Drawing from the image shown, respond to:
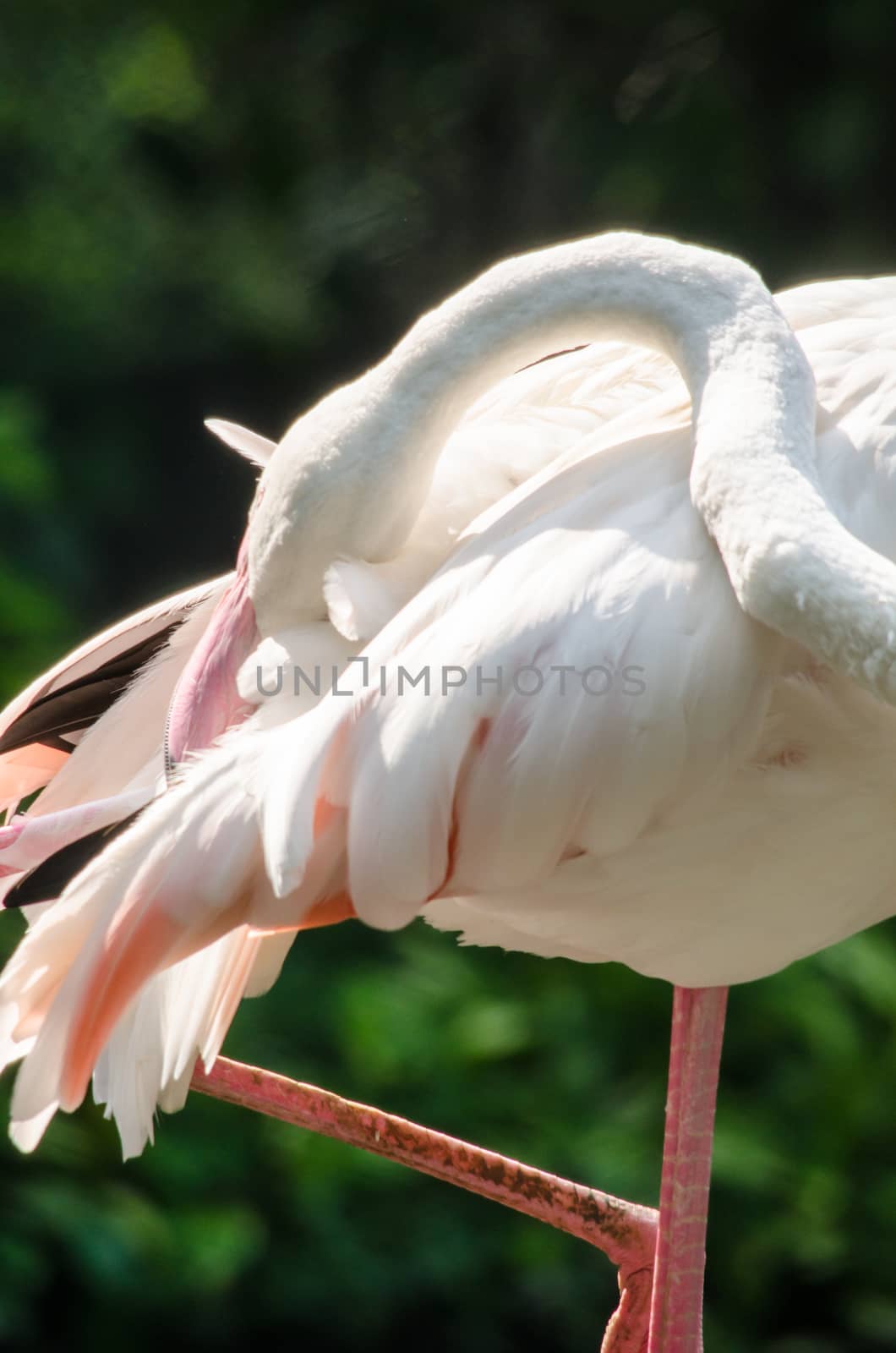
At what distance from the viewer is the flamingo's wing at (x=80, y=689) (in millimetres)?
1826

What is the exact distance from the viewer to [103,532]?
3.83 m

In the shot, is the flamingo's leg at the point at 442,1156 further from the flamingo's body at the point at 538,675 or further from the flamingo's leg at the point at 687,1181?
the flamingo's body at the point at 538,675

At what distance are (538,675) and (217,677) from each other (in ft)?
1.09

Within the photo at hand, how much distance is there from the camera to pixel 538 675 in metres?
1.30

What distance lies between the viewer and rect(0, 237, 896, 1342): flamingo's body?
1289 millimetres

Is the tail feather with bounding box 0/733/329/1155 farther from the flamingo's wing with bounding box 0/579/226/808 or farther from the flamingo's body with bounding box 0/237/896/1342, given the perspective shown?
the flamingo's wing with bounding box 0/579/226/808

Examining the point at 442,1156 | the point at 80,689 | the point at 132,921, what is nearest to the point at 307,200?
the point at 80,689

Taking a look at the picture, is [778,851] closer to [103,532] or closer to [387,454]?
[387,454]

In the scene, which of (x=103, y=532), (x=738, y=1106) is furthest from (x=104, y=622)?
(x=738, y=1106)

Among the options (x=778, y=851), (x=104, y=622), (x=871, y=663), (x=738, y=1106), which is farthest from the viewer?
(x=104, y=622)

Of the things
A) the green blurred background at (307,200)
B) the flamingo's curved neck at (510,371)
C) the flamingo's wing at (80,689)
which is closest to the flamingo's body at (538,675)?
the flamingo's curved neck at (510,371)

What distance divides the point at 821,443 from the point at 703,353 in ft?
0.36

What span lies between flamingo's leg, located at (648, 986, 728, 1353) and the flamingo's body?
279mm

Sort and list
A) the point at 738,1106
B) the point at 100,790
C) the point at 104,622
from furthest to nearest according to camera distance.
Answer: the point at 104,622, the point at 738,1106, the point at 100,790
